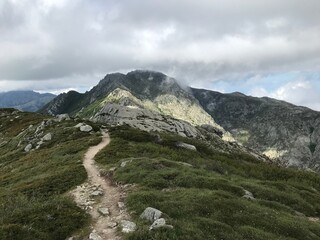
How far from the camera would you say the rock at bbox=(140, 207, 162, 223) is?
24.3m

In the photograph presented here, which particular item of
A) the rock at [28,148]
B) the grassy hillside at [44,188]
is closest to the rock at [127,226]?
the grassy hillside at [44,188]

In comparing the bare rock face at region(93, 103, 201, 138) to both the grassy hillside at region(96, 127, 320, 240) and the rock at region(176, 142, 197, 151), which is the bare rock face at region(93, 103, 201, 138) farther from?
the grassy hillside at region(96, 127, 320, 240)

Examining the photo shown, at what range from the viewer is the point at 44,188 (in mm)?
33312

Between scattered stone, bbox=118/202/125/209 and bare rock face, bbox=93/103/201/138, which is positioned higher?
bare rock face, bbox=93/103/201/138

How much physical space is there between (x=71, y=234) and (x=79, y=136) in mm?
39655

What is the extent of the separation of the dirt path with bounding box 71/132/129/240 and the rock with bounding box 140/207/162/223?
5.47 ft

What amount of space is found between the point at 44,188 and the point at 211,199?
49.0ft

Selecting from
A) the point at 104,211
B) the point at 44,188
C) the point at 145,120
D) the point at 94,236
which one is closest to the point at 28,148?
the point at 44,188

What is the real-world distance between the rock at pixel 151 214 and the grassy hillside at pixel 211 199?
0.51 metres

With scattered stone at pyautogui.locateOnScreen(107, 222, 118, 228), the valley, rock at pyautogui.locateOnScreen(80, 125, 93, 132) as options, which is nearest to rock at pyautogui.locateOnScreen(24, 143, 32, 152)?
the valley

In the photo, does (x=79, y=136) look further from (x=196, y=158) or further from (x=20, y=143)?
(x=196, y=158)

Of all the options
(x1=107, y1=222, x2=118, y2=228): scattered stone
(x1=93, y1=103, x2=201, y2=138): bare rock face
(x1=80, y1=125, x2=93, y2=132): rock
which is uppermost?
(x1=93, y1=103, x2=201, y2=138): bare rock face

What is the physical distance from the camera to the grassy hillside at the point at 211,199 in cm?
2419

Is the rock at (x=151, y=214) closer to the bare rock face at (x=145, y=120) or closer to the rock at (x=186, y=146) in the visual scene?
the rock at (x=186, y=146)
